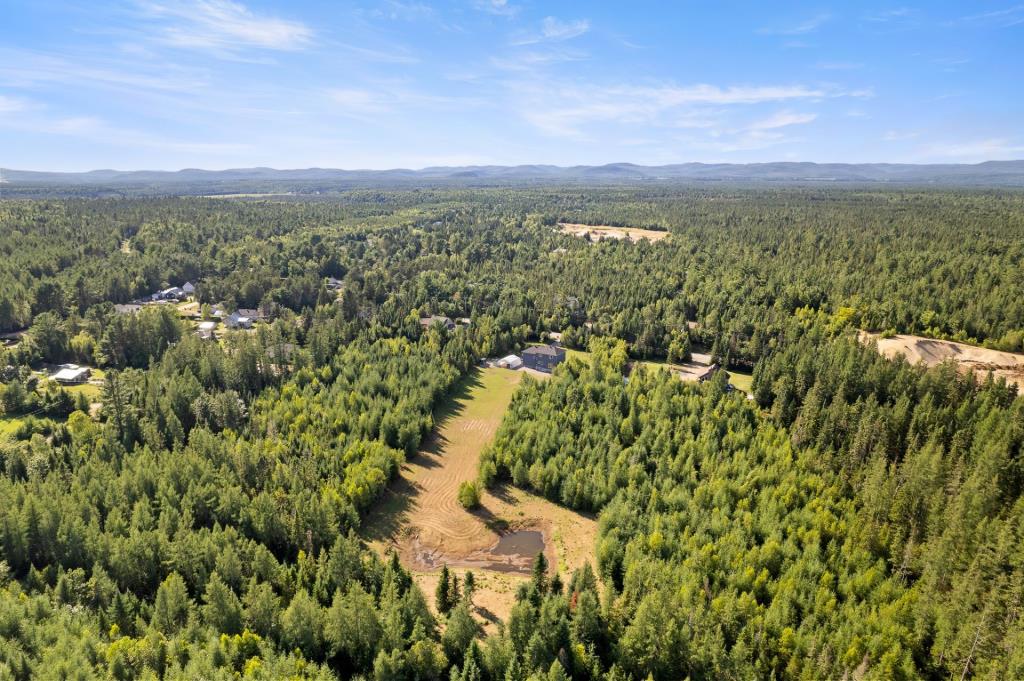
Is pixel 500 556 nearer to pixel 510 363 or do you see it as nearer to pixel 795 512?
pixel 795 512

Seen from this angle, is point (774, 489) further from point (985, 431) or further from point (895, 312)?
point (895, 312)

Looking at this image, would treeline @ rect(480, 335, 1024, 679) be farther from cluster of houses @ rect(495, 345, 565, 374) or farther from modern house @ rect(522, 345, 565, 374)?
cluster of houses @ rect(495, 345, 565, 374)

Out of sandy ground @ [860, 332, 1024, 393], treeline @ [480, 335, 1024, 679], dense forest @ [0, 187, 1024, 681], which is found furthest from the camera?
sandy ground @ [860, 332, 1024, 393]

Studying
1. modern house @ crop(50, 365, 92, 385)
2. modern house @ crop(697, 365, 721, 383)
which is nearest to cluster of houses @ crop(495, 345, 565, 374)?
modern house @ crop(697, 365, 721, 383)

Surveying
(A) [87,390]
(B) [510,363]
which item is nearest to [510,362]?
(B) [510,363]

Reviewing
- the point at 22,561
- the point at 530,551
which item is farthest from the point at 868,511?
the point at 22,561
